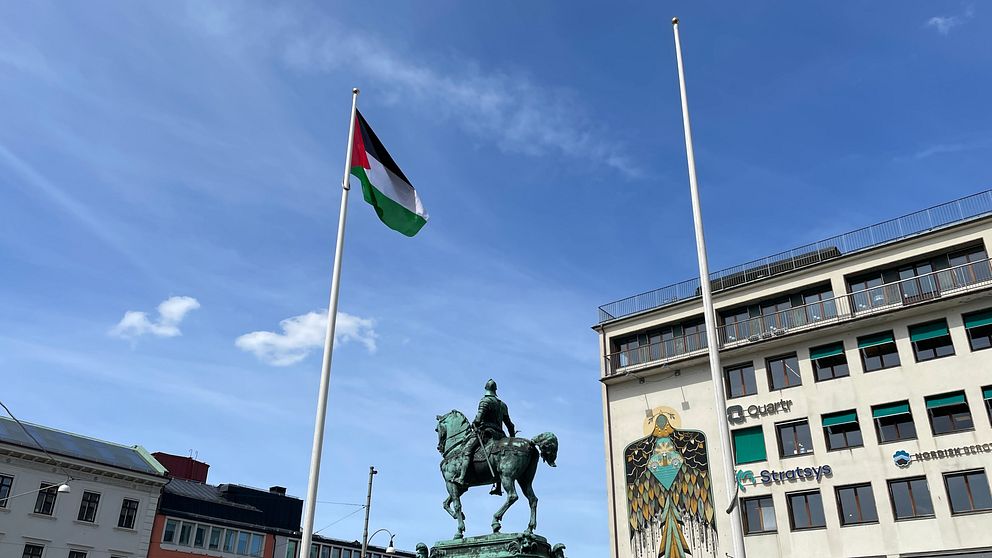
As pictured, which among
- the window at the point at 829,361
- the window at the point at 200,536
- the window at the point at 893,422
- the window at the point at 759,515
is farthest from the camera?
the window at the point at 200,536

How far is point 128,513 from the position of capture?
54.0 metres

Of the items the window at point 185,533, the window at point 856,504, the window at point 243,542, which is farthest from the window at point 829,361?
the window at point 243,542

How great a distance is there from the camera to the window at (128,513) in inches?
2100

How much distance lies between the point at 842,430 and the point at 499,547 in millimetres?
27656

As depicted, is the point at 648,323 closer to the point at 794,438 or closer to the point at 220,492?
the point at 794,438

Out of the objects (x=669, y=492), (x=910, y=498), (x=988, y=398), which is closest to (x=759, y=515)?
(x=669, y=492)

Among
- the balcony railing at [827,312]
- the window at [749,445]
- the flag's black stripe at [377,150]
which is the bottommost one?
the window at [749,445]

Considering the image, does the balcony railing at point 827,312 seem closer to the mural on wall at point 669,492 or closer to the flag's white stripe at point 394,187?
the mural on wall at point 669,492

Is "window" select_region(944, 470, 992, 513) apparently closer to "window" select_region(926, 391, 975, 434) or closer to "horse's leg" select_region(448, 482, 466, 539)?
"window" select_region(926, 391, 975, 434)

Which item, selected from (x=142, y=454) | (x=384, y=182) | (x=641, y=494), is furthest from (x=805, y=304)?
(x=142, y=454)

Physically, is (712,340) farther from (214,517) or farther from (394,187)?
(214,517)

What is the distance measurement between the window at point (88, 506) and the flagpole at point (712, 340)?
46.6 meters

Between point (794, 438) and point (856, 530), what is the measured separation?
5.38 meters

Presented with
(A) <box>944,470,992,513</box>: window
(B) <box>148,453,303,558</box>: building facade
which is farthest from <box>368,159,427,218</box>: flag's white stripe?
(B) <box>148,453,303,558</box>: building facade
